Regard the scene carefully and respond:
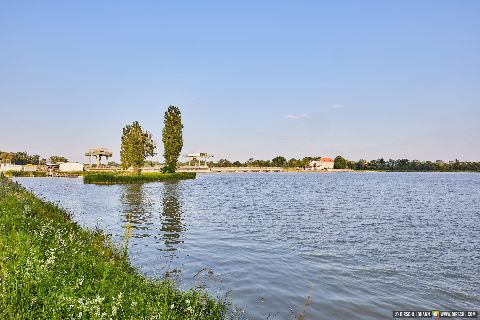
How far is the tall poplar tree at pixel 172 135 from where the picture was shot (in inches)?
3893

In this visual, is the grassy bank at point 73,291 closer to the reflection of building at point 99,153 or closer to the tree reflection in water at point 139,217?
the tree reflection in water at point 139,217

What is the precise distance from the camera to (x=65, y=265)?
931 centimetres

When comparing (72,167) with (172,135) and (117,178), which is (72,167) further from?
(117,178)

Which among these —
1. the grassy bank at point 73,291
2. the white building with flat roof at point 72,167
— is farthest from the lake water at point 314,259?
the white building with flat roof at point 72,167

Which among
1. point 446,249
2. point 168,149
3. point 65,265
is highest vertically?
point 168,149

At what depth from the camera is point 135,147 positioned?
328 ft

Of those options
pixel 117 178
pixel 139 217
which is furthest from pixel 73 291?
pixel 117 178

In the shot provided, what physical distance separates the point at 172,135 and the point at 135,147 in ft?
34.9

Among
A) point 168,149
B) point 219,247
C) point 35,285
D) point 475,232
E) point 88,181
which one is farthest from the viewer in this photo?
point 168,149

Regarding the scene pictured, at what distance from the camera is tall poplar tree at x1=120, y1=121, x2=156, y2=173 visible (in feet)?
329

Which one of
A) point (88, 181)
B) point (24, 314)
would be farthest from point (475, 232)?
point (88, 181)

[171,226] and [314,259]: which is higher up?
[171,226]

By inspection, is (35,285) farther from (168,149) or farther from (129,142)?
(129,142)

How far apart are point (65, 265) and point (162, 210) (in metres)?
28.0
